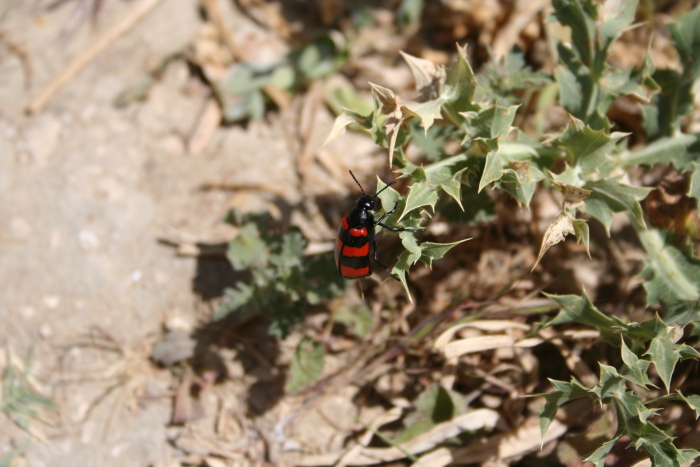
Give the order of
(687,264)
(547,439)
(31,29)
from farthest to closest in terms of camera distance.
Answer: (31,29)
(547,439)
(687,264)

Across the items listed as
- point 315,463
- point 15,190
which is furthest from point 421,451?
point 15,190

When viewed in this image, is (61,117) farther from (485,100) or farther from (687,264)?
(687,264)

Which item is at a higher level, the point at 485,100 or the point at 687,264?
the point at 485,100

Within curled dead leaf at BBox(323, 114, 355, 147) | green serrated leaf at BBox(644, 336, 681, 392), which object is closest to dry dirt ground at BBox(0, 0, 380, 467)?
curled dead leaf at BBox(323, 114, 355, 147)

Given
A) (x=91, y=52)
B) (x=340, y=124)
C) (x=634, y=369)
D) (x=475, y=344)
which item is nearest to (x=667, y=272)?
(x=634, y=369)

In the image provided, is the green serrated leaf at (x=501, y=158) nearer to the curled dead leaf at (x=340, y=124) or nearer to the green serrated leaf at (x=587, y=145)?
the green serrated leaf at (x=587, y=145)

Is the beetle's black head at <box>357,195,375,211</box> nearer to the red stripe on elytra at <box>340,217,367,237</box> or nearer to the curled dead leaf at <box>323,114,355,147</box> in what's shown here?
the red stripe on elytra at <box>340,217,367,237</box>
